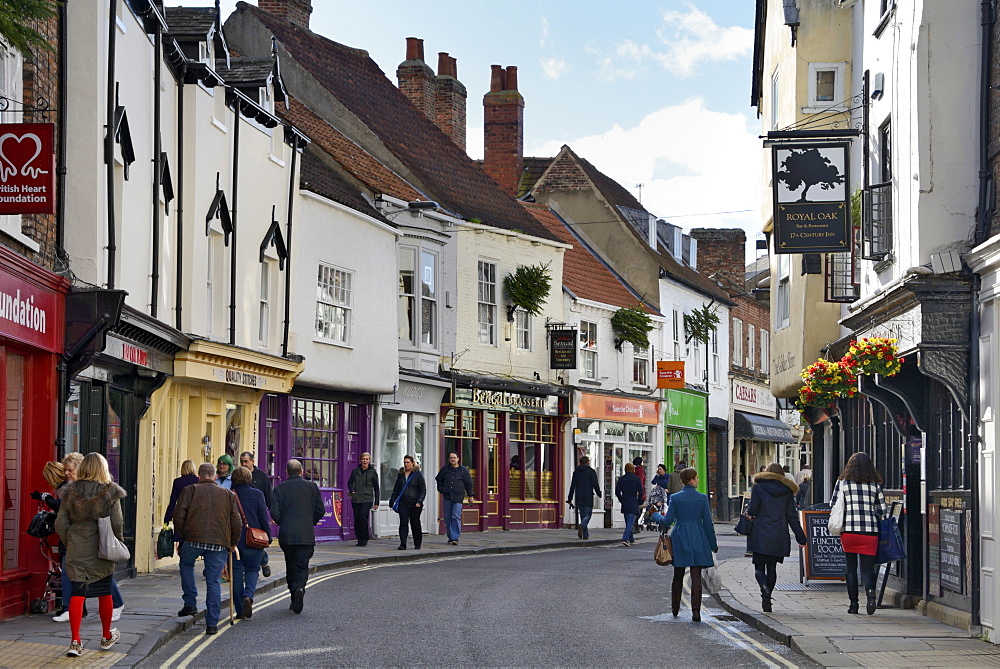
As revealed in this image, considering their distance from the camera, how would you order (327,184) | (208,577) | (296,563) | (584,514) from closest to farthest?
(208,577)
(296,563)
(327,184)
(584,514)

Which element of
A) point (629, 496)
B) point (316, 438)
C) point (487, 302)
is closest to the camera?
point (316, 438)

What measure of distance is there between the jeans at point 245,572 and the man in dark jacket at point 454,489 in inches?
504

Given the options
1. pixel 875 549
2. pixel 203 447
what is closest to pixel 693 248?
pixel 203 447

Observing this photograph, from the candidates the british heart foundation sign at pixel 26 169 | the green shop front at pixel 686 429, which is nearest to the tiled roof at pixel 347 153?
the green shop front at pixel 686 429

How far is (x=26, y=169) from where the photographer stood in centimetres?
1222

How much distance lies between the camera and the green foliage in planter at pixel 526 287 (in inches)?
1350

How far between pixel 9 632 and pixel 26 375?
3.13 m

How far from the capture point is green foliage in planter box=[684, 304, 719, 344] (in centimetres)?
4541

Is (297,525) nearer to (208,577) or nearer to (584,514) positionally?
(208,577)

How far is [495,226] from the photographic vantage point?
111 ft

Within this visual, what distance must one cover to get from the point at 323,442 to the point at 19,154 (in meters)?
16.1

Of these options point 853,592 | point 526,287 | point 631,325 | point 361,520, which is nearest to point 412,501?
point 361,520

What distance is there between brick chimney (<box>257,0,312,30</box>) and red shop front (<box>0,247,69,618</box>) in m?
22.7

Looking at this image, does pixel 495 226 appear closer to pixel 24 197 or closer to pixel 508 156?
pixel 508 156
